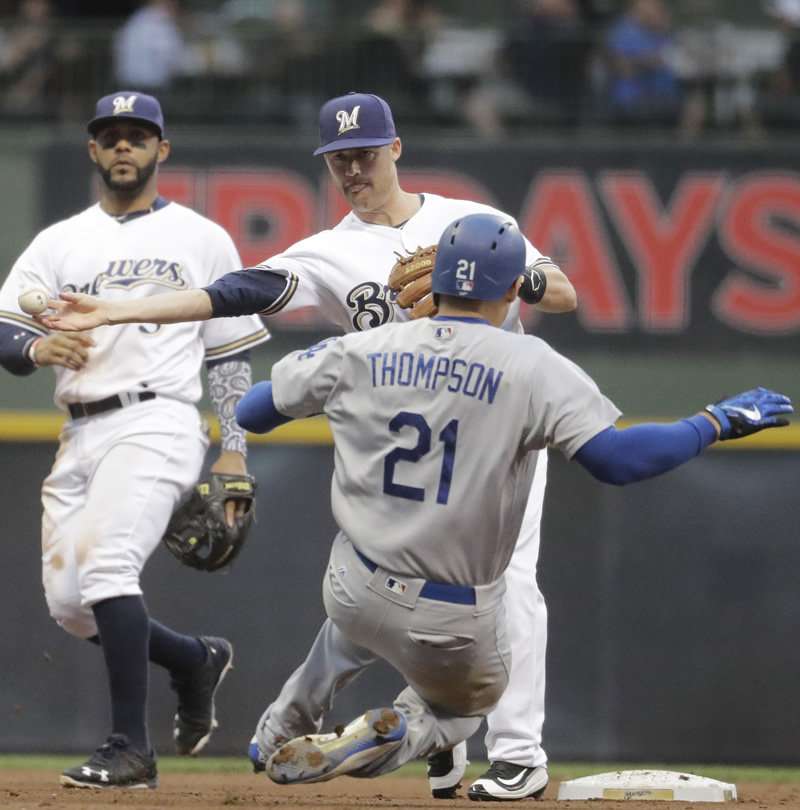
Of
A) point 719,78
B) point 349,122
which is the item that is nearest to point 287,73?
point 719,78

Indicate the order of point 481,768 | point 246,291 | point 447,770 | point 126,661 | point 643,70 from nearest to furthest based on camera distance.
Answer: point 246,291 → point 447,770 → point 126,661 → point 481,768 → point 643,70

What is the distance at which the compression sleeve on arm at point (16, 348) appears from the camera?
4.96 meters

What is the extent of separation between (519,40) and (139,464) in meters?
6.30

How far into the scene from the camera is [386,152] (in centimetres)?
448

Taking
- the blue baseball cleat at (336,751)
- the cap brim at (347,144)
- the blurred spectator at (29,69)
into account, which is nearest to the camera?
the blue baseball cleat at (336,751)

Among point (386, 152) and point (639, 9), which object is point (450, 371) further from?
point (639, 9)

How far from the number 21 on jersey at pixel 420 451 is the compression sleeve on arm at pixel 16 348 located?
6.13ft

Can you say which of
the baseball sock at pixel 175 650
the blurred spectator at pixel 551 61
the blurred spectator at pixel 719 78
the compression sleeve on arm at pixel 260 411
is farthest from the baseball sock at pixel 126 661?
the blurred spectator at pixel 719 78

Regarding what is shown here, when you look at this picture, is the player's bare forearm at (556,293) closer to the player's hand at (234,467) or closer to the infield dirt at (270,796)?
the infield dirt at (270,796)

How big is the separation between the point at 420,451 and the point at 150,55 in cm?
760

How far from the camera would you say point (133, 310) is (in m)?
4.04

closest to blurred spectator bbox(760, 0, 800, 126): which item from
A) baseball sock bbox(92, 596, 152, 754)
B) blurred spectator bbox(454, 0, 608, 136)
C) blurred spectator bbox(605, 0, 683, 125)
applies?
blurred spectator bbox(605, 0, 683, 125)

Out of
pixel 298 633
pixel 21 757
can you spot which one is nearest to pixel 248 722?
pixel 298 633

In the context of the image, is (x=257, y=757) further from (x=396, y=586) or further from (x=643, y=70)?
(x=643, y=70)
